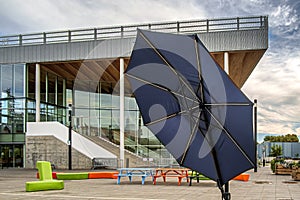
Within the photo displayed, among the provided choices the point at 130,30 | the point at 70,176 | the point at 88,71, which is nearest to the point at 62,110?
the point at 88,71

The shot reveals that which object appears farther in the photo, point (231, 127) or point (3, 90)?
point (3, 90)

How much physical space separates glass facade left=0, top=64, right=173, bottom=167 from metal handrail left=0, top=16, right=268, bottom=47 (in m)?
2.06

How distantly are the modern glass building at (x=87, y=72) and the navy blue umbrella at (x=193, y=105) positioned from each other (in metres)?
20.4

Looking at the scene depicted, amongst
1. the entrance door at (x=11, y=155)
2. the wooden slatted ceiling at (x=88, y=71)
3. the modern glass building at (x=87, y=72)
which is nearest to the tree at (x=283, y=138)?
the modern glass building at (x=87, y=72)

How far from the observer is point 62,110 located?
35.2m

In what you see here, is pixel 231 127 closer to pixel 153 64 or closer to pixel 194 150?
pixel 194 150

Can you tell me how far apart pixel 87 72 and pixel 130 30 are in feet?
21.9

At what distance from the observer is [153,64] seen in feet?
20.2

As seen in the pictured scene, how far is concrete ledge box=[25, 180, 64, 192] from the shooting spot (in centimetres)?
1366

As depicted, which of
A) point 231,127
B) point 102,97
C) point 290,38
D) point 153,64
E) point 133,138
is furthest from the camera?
point 102,97

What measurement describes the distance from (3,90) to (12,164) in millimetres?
5575

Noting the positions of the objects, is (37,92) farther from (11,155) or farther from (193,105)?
(193,105)

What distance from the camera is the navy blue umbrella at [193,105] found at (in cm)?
491

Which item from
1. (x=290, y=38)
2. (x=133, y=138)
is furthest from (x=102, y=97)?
(x=290, y=38)
